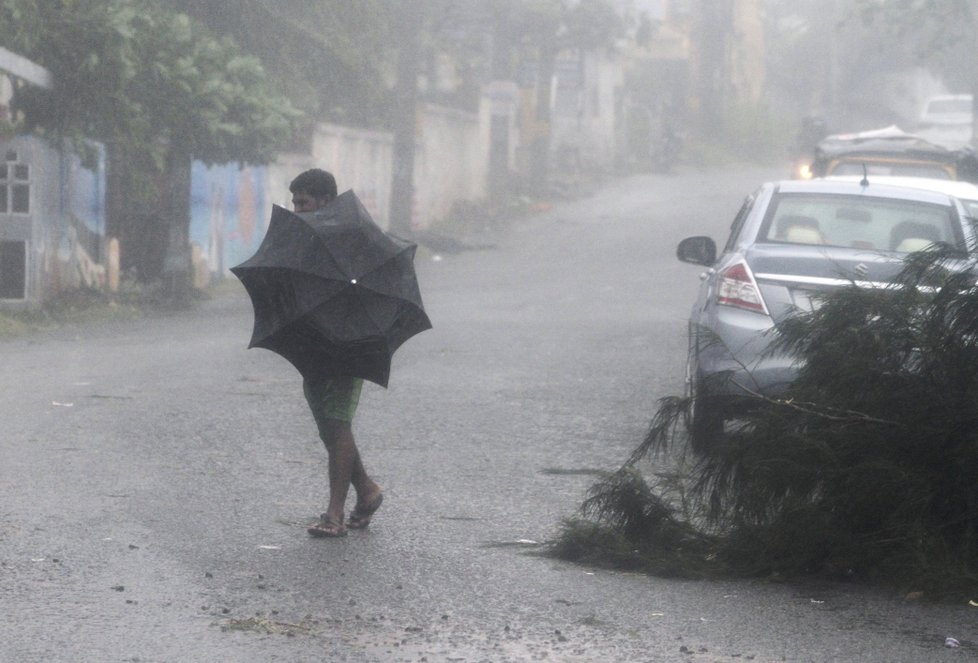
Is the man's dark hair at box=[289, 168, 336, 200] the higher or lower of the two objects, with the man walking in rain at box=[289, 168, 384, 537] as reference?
higher

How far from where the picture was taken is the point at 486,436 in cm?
930

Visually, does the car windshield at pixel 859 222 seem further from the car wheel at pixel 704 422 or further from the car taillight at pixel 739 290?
the car wheel at pixel 704 422

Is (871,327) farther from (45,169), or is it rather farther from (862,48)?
(862,48)

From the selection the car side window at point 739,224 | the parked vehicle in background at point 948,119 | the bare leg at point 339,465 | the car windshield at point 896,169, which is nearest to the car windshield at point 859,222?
the car side window at point 739,224

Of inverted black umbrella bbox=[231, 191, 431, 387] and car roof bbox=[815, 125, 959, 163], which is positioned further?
car roof bbox=[815, 125, 959, 163]

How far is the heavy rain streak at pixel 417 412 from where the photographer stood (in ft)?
17.5

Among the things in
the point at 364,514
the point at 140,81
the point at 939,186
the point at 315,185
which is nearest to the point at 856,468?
the point at 364,514

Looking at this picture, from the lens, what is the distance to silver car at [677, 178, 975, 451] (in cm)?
683

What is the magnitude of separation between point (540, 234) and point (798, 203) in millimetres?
21115

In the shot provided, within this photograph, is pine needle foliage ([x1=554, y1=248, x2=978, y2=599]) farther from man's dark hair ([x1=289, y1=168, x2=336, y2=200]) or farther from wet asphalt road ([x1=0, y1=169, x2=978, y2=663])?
man's dark hair ([x1=289, y1=168, x2=336, y2=200])

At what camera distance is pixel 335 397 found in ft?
21.4

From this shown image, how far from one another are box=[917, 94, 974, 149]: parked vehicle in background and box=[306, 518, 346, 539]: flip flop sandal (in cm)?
3965

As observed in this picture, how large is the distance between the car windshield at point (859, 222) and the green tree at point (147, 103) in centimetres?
870

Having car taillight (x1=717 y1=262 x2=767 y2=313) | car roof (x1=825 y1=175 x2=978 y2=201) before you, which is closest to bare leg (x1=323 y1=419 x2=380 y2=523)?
car taillight (x1=717 y1=262 x2=767 y2=313)
